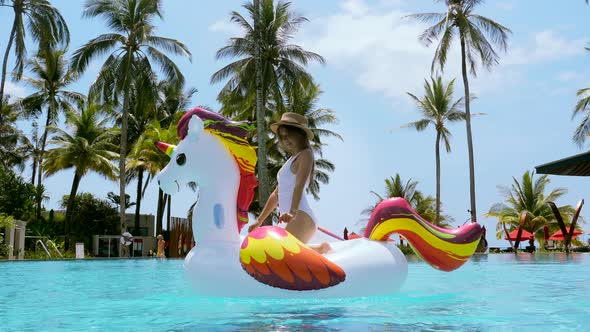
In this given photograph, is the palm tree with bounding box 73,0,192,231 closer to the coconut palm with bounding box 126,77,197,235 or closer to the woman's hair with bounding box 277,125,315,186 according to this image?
the coconut palm with bounding box 126,77,197,235

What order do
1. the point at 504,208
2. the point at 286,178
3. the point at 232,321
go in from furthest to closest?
the point at 504,208, the point at 286,178, the point at 232,321

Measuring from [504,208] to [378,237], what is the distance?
1416 inches

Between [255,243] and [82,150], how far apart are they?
27.8 m

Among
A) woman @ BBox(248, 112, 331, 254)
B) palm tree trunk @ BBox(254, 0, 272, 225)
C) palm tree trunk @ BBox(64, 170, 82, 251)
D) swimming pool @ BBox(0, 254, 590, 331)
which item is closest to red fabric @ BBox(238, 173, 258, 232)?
woman @ BBox(248, 112, 331, 254)

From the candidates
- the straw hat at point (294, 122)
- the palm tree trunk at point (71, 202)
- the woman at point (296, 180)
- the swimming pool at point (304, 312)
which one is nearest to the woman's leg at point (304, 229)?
the woman at point (296, 180)

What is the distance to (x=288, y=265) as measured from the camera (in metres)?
4.90

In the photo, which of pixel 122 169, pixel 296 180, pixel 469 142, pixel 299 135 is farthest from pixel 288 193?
pixel 469 142

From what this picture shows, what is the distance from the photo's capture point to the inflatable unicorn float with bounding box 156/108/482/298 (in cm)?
497

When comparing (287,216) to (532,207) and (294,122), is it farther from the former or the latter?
(532,207)

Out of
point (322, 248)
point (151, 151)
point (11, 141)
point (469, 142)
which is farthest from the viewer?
point (11, 141)

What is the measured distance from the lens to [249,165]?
591 centimetres

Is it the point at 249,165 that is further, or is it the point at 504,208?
the point at 504,208

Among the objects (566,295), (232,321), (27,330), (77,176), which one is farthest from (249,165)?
(77,176)

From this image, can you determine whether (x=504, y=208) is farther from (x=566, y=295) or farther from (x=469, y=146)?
(x=566, y=295)
